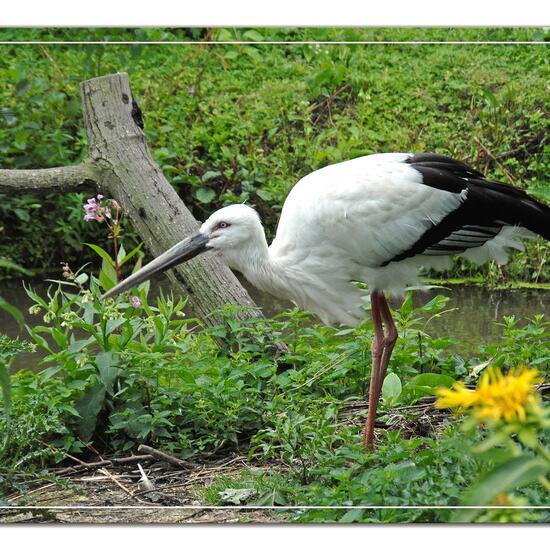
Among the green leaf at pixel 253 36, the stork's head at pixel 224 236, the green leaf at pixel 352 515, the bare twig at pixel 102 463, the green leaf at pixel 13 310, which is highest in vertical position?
the green leaf at pixel 253 36

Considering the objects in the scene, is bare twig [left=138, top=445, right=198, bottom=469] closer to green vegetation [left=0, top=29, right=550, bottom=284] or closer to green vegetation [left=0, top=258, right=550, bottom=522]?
green vegetation [left=0, top=258, right=550, bottom=522]

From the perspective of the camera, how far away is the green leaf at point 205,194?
4012 millimetres

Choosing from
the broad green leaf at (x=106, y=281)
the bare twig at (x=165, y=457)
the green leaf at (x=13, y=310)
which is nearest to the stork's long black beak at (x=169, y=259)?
the broad green leaf at (x=106, y=281)

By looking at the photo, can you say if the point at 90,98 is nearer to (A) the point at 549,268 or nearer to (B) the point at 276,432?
(B) the point at 276,432

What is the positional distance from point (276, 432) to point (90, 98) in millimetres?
1490

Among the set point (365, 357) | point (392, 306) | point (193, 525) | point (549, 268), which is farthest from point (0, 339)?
point (549, 268)

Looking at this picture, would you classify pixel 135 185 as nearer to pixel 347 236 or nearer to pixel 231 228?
pixel 231 228

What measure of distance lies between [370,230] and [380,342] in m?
0.47

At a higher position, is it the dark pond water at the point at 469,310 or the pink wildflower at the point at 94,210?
the pink wildflower at the point at 94,210

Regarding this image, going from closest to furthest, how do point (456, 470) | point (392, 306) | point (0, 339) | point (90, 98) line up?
point (456, 470) → point (0, 339) → point (90, 98) → point (392, 306)

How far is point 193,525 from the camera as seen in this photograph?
320cm

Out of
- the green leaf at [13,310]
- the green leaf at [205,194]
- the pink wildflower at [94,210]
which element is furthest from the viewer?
the green leaf at [205,194]

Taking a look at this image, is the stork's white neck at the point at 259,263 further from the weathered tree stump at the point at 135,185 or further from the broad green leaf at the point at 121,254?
the broad green leaf at the point at 121,254

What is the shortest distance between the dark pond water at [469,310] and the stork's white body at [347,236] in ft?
0.50
